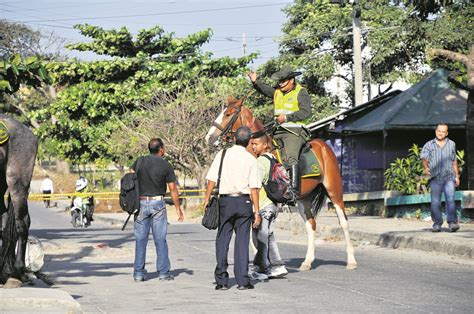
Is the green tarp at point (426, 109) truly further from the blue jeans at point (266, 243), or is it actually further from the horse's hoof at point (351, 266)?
the blue jeans at point (266, 243)

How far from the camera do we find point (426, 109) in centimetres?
2695

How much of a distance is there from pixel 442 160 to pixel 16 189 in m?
9.51

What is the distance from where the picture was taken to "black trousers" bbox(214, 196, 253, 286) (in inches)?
457

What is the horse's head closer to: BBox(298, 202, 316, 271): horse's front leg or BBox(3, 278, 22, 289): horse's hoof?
BBox(298, 202, 316, 271): horse's front leg

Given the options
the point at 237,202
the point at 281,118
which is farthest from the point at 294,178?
the point at 237,202

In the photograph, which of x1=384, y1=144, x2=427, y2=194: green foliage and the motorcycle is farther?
the motorcycle

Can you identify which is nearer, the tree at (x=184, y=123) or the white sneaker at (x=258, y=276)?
the white sneaker at (x=258, y=276)

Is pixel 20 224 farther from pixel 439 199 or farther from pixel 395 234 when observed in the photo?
pixel 439 199

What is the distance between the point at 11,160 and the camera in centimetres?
1138

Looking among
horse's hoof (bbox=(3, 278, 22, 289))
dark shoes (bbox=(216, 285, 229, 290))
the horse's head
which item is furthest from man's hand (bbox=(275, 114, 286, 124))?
horse's hoof (bbox=(3, 278, 22, 289))

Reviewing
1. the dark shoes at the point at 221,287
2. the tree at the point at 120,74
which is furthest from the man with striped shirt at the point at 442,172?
the tree at the point at 120,74

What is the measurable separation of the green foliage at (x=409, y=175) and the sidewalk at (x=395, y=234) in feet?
3.32

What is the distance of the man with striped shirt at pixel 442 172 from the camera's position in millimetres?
18438

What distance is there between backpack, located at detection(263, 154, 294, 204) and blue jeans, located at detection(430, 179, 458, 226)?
21.1 ft
